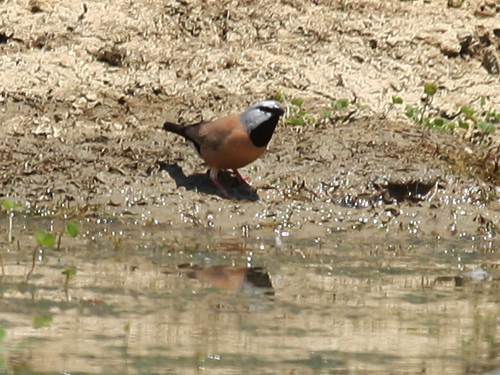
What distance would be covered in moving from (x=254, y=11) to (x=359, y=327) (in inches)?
243

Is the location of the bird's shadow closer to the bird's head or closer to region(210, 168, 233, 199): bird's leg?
region(210, 168, 233, 199): bird's leg

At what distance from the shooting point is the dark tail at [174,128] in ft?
32.4

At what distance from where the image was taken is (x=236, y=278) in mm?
7578

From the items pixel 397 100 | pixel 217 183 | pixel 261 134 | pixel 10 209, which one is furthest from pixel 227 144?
pixel 397 100

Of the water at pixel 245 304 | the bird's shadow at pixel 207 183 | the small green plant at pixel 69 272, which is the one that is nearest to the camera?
the water at pixel 245 304

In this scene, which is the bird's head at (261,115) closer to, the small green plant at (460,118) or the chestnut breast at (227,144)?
the chestnut breast at (227,144)

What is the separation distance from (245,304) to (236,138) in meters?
2.74

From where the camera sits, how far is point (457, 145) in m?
10.4

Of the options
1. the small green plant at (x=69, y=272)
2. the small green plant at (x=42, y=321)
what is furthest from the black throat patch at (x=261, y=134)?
the small green plant at (x=42, y=321)

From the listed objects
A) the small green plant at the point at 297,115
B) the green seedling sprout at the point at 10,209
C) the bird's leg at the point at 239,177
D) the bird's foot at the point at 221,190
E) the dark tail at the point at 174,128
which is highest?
the small green plant at the point at 297,115

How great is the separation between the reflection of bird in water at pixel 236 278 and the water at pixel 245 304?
0.01m

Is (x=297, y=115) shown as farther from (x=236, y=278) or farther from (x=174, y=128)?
(x=236, y=278)

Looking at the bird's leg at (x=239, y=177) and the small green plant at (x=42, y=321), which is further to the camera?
the bird's leg at (x=239, y=177)

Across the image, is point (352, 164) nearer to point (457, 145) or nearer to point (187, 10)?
point (457, 145)
